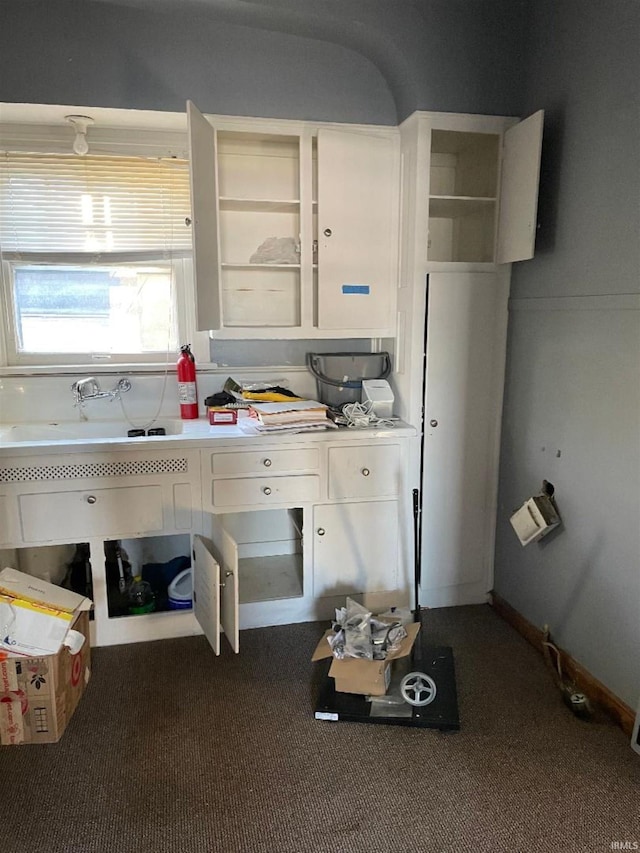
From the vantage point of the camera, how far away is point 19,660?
1826 mm

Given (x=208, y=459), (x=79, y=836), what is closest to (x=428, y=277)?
(x=208, y=459)

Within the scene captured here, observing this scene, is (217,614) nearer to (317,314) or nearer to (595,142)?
(317,314)

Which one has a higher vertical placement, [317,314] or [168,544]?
[317,314]

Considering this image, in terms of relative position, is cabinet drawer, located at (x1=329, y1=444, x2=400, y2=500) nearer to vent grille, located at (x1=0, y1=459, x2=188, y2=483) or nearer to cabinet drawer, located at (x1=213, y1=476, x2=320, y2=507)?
cabinet drawer, located at (x1=213, y1=476, x2=320, y2=507)

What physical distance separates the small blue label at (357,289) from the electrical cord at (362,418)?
0.51 metres

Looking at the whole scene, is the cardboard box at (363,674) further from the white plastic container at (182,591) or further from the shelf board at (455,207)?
the shelf board at (455,207)

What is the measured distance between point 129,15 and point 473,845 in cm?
306

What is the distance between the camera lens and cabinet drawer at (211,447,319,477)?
2.33 m

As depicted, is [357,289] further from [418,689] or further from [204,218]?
[418,689]

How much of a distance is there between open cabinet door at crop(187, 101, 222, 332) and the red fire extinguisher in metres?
0.25

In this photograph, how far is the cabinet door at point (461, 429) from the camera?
2.47 m

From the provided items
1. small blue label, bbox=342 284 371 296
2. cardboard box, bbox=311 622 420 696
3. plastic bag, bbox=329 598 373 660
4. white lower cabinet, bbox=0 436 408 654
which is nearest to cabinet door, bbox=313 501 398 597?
white lower cabinet, bbox=0 436 408 654

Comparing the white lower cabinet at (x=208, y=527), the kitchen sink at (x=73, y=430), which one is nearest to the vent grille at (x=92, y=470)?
the white lower cabinet at (x=208, y=527)

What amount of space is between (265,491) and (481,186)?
1.66m
